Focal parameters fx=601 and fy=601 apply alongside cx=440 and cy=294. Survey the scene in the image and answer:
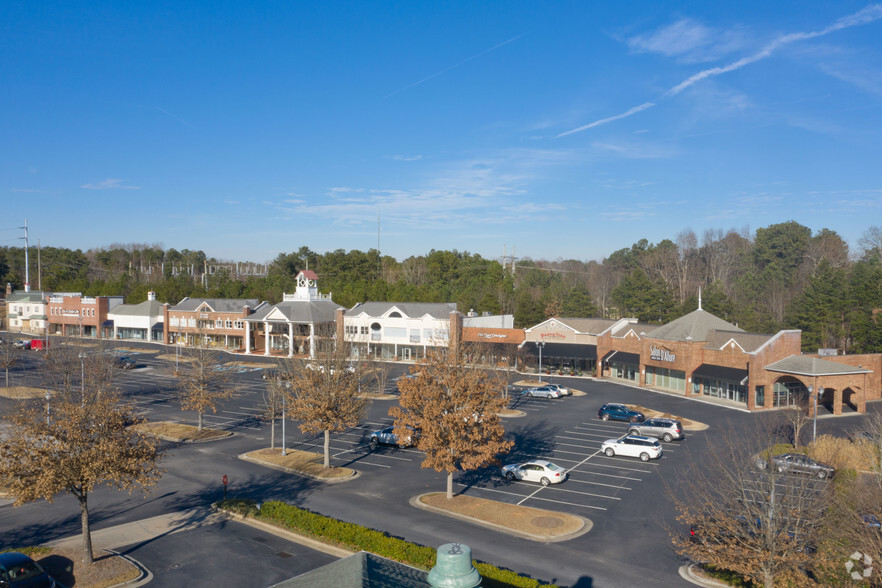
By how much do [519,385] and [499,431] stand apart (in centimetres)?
3448

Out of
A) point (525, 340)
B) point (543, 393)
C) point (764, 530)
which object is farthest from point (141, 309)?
point (764, 530)

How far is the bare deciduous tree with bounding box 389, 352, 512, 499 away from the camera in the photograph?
86.4ft

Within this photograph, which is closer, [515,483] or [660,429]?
[515,483]

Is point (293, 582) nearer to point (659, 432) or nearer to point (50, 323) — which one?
point (659, 432)

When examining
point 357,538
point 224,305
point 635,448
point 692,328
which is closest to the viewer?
point 357,538

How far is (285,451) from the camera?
3472 cm

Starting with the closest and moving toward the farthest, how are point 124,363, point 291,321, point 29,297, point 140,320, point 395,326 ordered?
point 124,363 < point 395,326 < point 291,321 < point 140,320 < point 29,297

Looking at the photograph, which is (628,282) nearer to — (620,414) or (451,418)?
(620,414)

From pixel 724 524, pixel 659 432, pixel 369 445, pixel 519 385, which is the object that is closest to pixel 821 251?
pixel 519 385

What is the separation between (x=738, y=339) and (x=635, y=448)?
81.1ft

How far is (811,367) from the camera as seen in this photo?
157ft

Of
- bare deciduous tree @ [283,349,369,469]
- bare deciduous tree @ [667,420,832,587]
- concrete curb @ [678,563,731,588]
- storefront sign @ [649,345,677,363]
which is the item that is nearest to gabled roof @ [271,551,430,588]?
bare deciduous tree @ [667,420,832,587]

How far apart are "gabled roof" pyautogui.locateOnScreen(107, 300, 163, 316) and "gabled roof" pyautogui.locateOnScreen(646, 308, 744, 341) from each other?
7985cm

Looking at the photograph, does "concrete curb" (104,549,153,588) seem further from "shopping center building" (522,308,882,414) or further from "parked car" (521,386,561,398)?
"shopping center building" (522,308,882,414)
